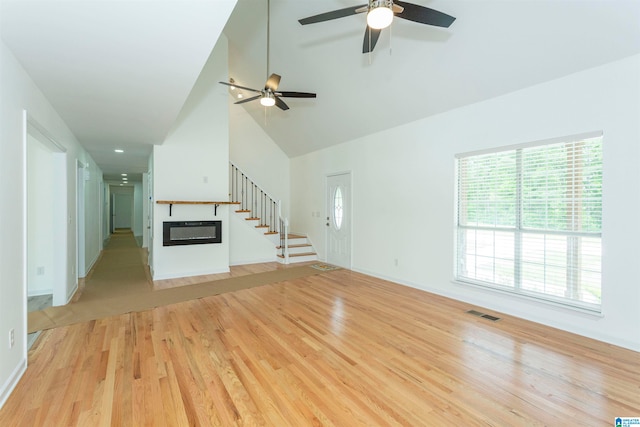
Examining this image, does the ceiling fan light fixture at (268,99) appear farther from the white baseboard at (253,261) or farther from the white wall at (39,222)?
the white baseboard at (253,261)

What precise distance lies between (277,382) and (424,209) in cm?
351

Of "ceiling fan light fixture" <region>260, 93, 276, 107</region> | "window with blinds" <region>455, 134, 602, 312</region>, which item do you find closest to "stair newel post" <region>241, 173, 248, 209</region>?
"ceiling fan light fixture" <region>260, 93, 276, 107</region>

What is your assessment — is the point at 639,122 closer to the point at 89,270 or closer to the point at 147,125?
the point at 147,125

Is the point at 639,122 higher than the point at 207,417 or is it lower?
higher

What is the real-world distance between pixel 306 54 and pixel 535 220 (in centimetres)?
423

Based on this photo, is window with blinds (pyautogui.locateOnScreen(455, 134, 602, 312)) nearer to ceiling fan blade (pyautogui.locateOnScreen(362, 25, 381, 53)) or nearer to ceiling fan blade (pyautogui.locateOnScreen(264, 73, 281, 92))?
ceiling fan blade (pyautogui.locateOnScreen(362, 25, 381, 53))

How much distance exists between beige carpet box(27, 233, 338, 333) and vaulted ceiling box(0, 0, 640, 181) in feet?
8.18

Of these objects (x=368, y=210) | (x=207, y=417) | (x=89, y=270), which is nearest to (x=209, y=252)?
(x=89, y=270)

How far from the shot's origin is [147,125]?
409 centimetres

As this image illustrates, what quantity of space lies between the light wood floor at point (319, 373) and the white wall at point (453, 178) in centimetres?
49

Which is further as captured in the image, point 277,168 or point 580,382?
point 277,168

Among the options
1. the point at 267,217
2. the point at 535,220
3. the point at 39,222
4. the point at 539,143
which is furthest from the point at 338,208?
the point at 39,222

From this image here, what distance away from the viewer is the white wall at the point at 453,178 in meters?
2.87

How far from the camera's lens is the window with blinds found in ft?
10.4
